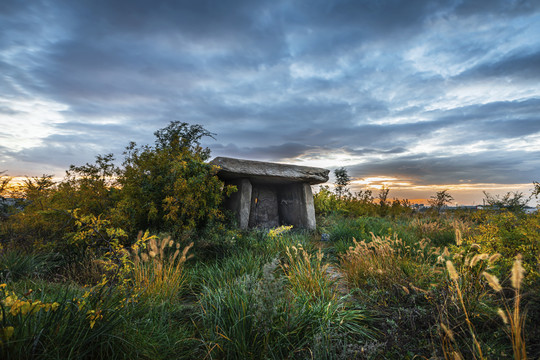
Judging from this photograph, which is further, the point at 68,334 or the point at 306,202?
the point at 306,202

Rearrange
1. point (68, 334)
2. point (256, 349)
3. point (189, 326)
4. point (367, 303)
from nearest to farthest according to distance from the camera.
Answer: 1. point (68, 334)
2. point (256, 349)
3. point (189, 326)
4. point (367, 303)

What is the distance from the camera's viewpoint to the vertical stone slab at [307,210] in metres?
8.69

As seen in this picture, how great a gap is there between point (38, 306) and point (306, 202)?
7.48m

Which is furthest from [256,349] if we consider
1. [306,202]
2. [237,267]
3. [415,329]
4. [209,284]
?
[306,202]

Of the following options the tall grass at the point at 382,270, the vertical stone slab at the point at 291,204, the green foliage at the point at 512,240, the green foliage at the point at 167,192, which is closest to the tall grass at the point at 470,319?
the green foliage at the point at 512,240

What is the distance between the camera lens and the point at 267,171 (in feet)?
25.9

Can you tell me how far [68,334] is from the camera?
6.32 ft

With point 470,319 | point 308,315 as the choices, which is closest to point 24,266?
point 308,315

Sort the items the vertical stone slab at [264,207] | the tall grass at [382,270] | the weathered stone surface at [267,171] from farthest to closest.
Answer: the vertical stone slab at [264,207] < the weathered stone surface at [267,171] < the tall grass at [382,270]

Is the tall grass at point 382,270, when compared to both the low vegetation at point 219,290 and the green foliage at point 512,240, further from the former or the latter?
the green foliage at point 512,240

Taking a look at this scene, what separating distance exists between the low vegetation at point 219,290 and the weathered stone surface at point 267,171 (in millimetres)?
806

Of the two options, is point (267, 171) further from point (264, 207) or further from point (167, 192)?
point (167, 192)

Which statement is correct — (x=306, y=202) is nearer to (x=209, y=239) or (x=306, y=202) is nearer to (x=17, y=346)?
(x=209, y=239)

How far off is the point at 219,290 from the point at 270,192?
20.8 feet
